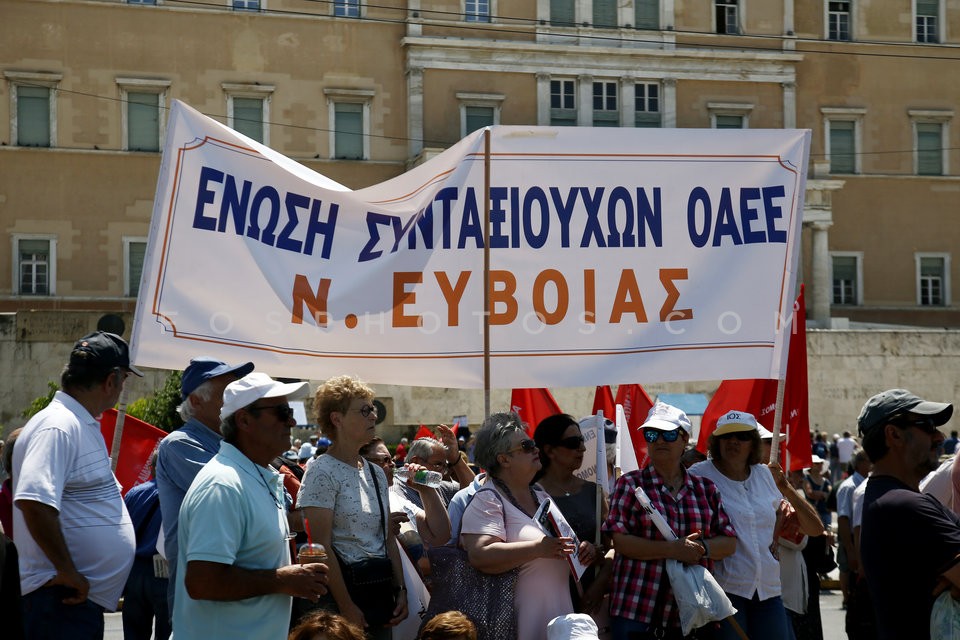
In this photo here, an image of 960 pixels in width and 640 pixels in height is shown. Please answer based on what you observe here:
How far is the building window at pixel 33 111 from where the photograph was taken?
3572cm

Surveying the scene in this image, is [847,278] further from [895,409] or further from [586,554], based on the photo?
[895,409]

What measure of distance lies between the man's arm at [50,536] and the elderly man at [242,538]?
2.05 ft

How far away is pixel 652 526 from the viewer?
5.76 metres

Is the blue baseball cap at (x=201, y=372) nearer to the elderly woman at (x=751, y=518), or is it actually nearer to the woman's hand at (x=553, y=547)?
the woman's hand at (x=553, y=547)

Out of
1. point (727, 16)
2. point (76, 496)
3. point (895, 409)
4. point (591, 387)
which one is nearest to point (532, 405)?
point (76, 496)

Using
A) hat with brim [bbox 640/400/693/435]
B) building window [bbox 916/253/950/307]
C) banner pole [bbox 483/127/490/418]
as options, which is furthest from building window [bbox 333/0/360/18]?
hat with brim [bbox 640/400/693/435]

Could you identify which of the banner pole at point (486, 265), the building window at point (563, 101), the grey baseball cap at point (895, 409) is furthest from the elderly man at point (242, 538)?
the building window at point (563, 101)

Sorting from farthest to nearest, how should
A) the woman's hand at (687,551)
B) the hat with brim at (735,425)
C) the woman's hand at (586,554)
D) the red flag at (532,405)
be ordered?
the red flag at (532,405), the hat with brim at (735,425), the woman's hand at (586,554), the woman's hand at (687,551)

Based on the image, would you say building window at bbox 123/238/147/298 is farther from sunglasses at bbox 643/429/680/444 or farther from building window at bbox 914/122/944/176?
sunglasses at bbox 643/429/680/444

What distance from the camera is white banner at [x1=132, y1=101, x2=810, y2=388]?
6910 millimetres

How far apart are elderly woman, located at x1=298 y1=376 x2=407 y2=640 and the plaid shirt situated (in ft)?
3.16

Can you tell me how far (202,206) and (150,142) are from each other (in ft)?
102

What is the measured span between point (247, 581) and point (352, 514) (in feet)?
4.26

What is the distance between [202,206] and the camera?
271 inches
